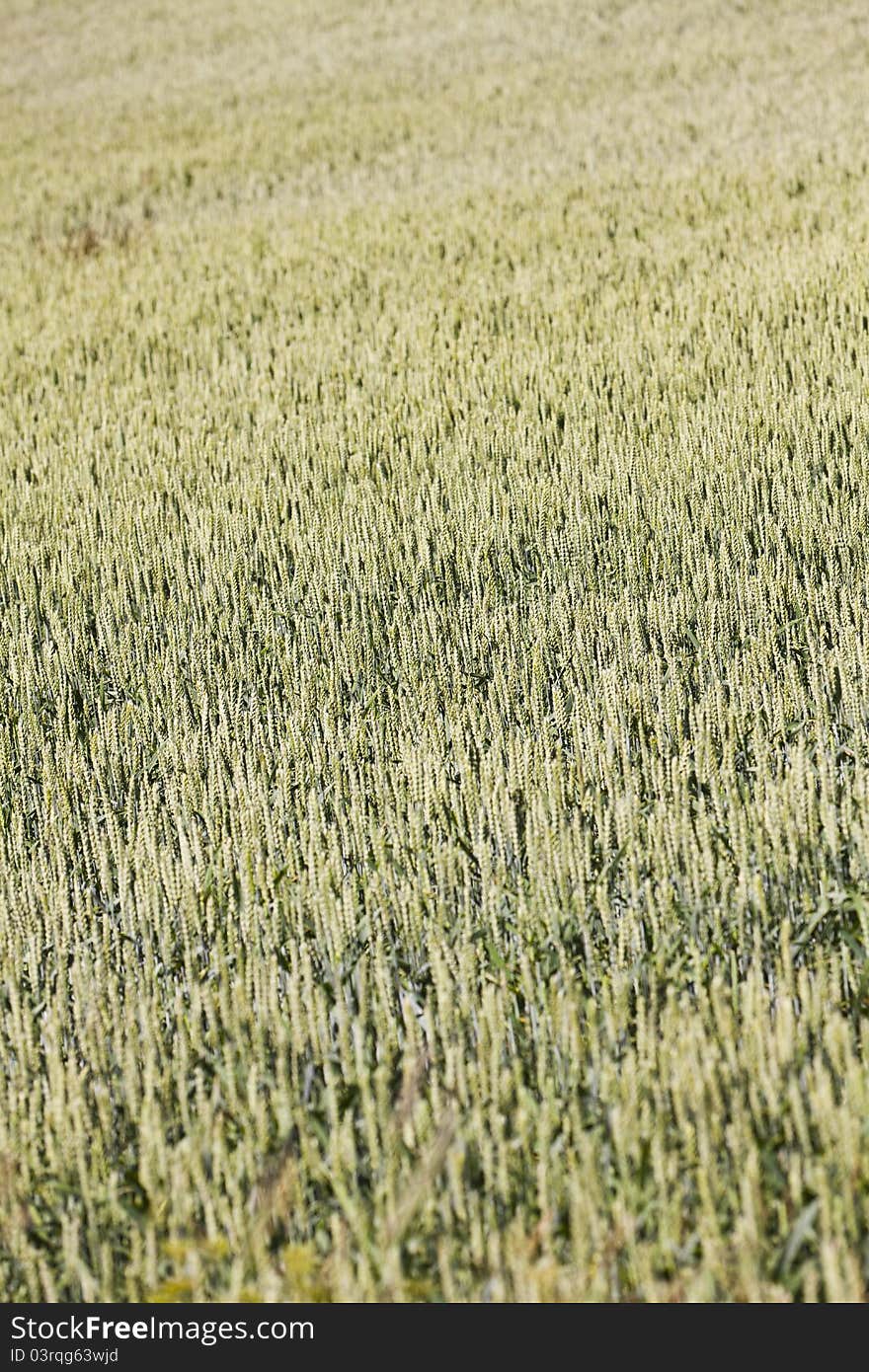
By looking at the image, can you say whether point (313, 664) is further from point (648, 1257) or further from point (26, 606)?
point (648, 1257)

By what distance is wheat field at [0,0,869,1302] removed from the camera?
196 centimetres

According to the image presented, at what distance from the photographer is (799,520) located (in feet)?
14.8

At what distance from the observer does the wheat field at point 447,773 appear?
1960 mm

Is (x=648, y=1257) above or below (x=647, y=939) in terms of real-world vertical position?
below

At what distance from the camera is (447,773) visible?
10.8 feet

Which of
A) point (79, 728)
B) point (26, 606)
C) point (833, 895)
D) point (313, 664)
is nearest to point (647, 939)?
point (833, 895)

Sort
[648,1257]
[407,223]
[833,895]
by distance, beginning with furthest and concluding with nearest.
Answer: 1. [407,223]
2. [833,895]
3. [648,1257]

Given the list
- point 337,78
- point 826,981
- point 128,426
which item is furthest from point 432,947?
point 337,78

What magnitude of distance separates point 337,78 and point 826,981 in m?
17.5

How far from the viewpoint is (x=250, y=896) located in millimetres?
2785

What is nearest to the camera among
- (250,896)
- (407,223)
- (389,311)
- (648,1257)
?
(648,1257)

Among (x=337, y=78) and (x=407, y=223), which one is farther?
(x=337, y=78)

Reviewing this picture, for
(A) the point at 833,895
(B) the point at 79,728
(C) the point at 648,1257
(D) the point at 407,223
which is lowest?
(C) the point at 648,1257

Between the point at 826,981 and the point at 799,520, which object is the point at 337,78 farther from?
the point at 826,981
